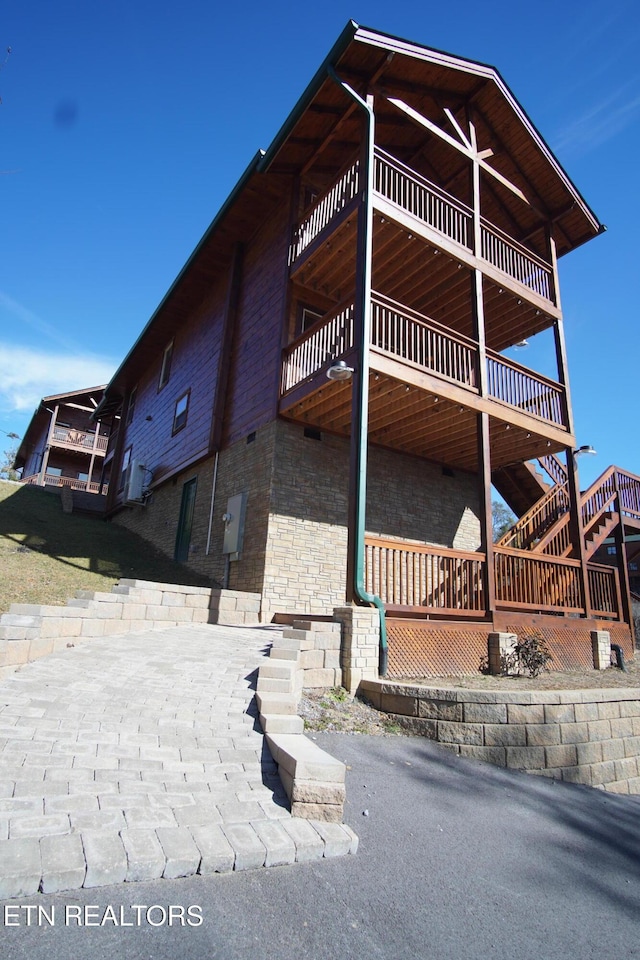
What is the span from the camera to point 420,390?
8.54m

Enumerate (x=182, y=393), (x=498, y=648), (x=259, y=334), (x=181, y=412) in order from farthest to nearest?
(x=182, y=393)
(x=181, y=412)
(x=259, y=334)
(x=498, y=648)

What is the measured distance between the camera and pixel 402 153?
1220cm

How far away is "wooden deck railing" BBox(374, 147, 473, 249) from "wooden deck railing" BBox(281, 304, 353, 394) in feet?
7.76

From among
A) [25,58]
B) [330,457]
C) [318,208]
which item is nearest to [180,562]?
[330,457]

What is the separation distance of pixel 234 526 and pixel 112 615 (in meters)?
3.31

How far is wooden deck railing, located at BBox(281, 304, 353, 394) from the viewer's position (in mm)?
8445

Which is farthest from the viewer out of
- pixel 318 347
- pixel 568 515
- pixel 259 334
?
pixel 259 334

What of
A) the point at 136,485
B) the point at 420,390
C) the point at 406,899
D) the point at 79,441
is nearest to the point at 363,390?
the point at 420,390

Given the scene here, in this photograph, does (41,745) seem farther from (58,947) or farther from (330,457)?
(330,457)

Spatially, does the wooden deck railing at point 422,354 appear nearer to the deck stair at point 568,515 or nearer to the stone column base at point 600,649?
the deck stair at point 568,515

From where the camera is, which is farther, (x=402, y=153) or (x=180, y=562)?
(x=180, y=562)

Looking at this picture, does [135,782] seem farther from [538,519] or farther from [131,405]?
[131,405]

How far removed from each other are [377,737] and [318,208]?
9498 millimetres

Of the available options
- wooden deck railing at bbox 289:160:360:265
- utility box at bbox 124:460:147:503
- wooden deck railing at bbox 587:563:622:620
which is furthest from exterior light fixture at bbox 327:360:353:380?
utility box at bbox 124:460:147:503
